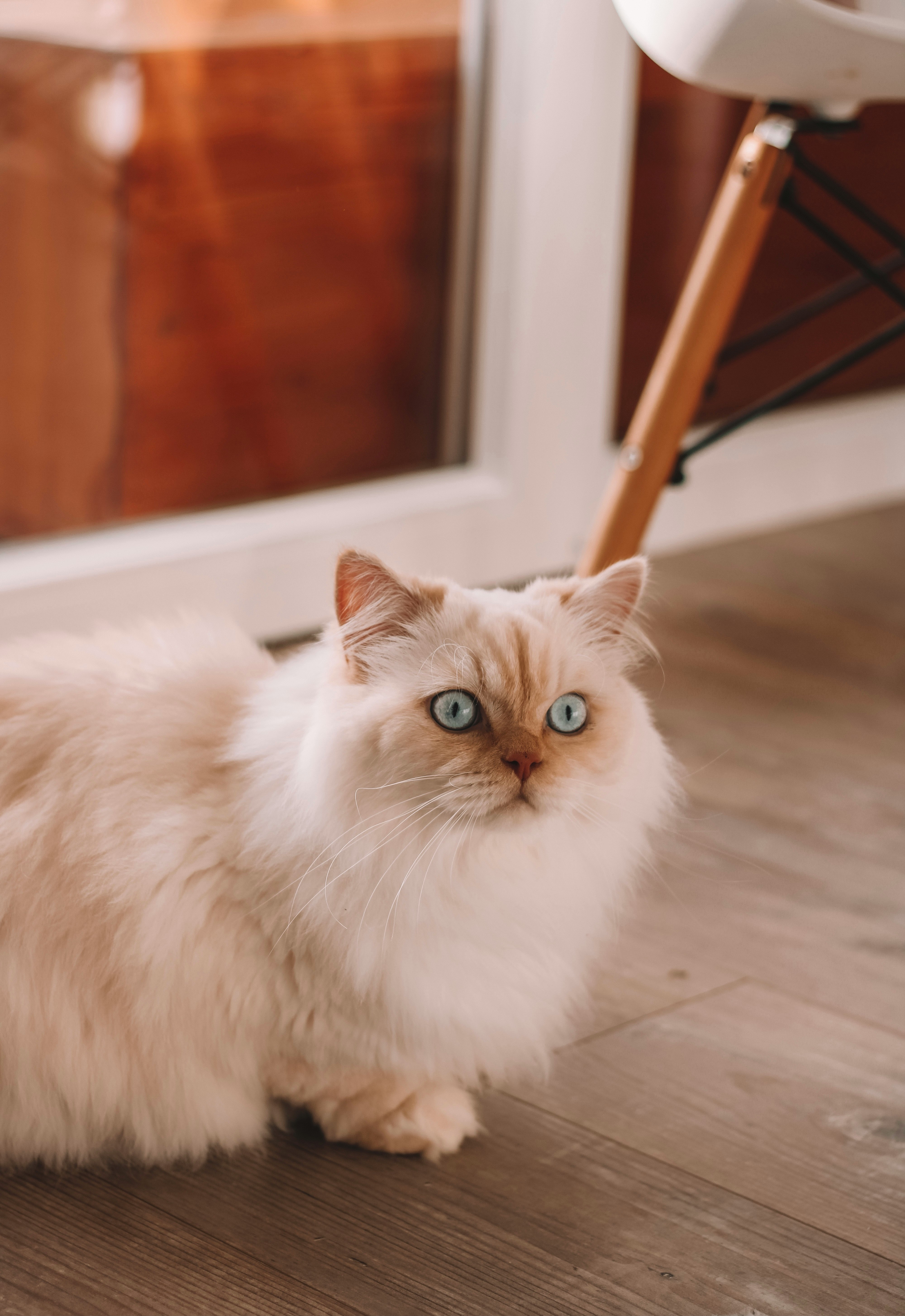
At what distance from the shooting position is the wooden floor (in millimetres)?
936

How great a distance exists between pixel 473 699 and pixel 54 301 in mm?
1081

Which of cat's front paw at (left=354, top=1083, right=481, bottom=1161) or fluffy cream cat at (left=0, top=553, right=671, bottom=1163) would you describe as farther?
cat's front paw at (left=354, top=1083, right=481, bottom=1161)

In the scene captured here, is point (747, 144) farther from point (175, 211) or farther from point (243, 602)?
point (243, 602)

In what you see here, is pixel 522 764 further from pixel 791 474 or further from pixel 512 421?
pixel 791 474

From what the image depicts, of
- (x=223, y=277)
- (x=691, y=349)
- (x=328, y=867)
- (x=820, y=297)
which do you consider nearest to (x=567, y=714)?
(x=328, y=867)

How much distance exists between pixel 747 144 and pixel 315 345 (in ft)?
2.49

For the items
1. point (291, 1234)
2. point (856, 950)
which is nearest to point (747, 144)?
point (856, 950)

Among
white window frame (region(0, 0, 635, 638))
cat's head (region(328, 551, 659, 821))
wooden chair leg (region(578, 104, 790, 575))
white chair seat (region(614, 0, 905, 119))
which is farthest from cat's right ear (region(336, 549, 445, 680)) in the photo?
white window frame (region(0, 0, 635, 638))

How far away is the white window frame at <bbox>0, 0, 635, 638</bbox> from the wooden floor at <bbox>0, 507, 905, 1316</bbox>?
2.40ft

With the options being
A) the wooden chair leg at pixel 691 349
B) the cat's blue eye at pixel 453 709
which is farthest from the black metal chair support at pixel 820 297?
the cat's blue eye at pixel 453 709

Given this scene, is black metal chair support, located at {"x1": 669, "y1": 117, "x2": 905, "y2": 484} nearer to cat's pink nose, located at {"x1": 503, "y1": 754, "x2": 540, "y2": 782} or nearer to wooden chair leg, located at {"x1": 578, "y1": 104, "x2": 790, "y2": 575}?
wooden chair leg, located at {"x1": 578, "y1": 104, "x2": 790, "y2": 575}

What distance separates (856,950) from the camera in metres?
1.39

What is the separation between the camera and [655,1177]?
41.7 inches

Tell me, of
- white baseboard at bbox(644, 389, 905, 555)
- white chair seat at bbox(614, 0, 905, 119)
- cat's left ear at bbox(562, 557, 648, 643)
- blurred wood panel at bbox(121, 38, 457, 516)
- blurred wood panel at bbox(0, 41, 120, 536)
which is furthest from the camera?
white baseboard at bbox(644, 389, 905, 555)
